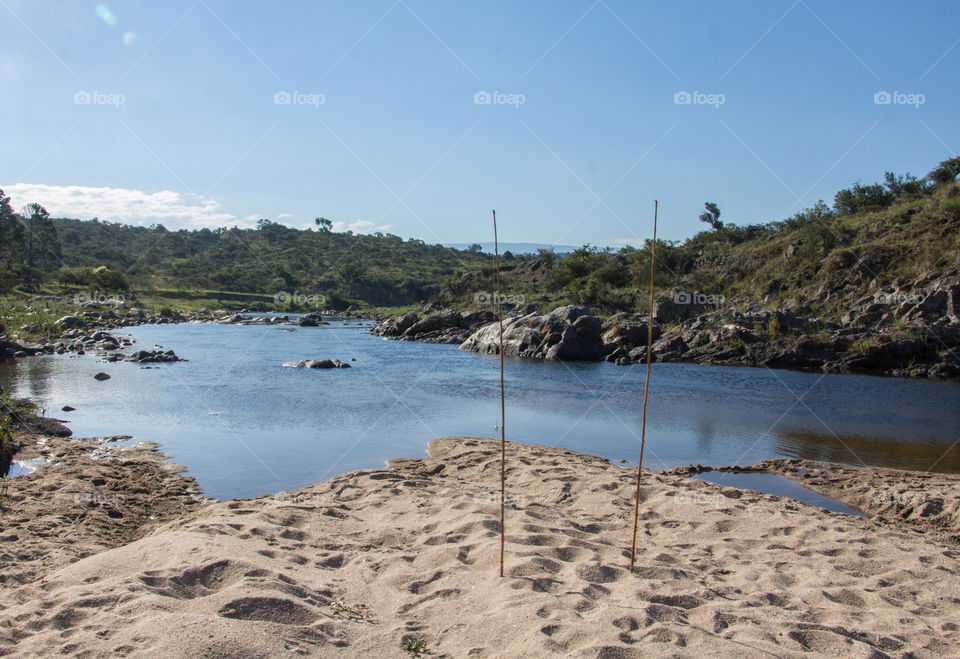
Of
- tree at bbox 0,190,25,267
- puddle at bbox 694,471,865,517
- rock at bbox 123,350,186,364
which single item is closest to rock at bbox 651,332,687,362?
puddle at bbox 694,471,865,517

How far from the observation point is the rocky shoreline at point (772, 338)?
24.8 m

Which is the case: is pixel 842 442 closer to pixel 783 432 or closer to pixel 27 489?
pixel 783 432

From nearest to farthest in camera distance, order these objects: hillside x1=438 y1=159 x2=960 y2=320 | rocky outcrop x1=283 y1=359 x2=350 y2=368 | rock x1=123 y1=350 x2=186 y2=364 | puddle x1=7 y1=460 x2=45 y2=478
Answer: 1. puddle x1=7 y1=460 x2=45 y2=478
2. rocky outcrop x1=283 y1=359 x2=350 y2=368
3. rock x1=123 y1=350 x2=186 y2=364
4. hillside x1=438 y1=159 x2=960 y2=320

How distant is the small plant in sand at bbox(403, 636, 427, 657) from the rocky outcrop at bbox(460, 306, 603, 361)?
26.7 m

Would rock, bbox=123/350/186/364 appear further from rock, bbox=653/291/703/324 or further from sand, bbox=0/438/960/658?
rock, bbox=653/291/703/324

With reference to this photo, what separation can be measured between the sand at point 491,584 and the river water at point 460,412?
120 inches

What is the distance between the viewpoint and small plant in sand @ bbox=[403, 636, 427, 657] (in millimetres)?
4051

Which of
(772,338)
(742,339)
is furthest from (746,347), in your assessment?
(772,338)

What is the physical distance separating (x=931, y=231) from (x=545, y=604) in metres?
37.3

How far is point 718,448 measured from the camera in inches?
497

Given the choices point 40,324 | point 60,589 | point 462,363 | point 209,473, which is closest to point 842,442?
point 209,473

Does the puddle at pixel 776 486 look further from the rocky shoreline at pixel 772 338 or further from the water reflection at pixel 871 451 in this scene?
the rocky shoreline at pixel 772 338

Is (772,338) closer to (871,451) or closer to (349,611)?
(871,451)

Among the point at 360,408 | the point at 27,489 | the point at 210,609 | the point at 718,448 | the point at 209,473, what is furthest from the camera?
the point at 360,408
